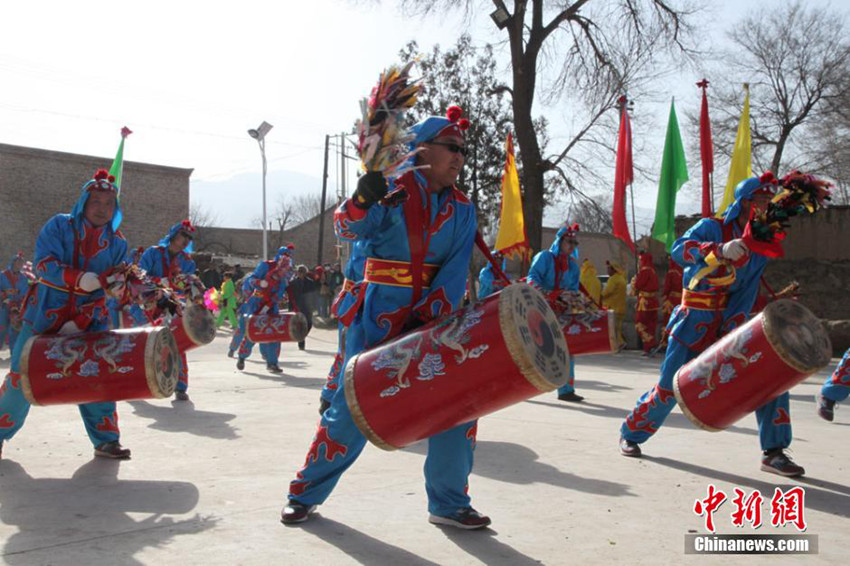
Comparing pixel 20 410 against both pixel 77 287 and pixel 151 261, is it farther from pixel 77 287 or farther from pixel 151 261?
pixel 151 261

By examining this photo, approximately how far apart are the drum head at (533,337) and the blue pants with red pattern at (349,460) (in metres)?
0.56

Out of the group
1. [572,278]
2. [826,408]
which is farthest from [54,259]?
[826,408]

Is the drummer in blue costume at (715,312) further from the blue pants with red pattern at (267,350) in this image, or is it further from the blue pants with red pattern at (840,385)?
the blue pants with red pattern at (267,350)

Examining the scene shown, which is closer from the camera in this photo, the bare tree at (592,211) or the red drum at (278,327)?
the red drum at (278,327)

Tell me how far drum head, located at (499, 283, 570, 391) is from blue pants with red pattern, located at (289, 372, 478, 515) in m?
0.56

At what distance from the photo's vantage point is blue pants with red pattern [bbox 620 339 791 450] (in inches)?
190

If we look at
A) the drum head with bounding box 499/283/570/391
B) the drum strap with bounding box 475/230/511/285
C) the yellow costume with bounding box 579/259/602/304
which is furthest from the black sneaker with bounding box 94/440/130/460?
the yellow costume with bounding box 579/259/602/304

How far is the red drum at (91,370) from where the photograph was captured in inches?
171

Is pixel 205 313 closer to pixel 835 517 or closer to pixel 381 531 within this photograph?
pixel 381 531

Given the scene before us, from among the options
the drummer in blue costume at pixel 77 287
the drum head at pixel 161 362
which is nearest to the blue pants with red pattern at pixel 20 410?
the drummer in blue costume at pixel 77 287

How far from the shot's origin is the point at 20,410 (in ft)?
15.8

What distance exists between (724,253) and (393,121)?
7.35 feet

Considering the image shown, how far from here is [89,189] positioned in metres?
5.04

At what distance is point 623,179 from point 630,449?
31.3 ft
